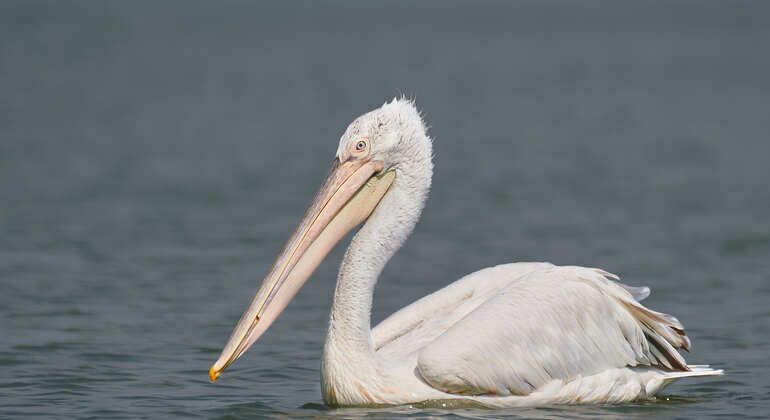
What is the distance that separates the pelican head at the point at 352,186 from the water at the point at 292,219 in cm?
64

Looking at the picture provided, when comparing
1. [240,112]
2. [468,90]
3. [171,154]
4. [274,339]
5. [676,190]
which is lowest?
[274,339]

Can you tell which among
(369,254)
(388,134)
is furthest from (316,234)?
(388,134)

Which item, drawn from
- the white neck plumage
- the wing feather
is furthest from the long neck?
the wing feather

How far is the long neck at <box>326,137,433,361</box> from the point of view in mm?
7266

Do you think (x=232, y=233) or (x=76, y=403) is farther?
(x=232, y=233)

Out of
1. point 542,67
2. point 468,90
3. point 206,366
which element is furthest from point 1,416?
point 542,67

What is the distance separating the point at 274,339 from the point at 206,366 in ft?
2.80

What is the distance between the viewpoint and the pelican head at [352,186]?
745cm

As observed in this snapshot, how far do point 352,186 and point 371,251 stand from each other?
316 millimetres

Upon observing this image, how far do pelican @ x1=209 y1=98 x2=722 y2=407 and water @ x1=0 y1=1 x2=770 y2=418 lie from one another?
0.43ft

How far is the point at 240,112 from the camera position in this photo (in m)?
31.9

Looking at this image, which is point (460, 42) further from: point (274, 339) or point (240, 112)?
point (274, 339)

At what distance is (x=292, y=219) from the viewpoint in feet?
48.4

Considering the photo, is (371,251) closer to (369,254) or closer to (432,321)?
(369,254)
